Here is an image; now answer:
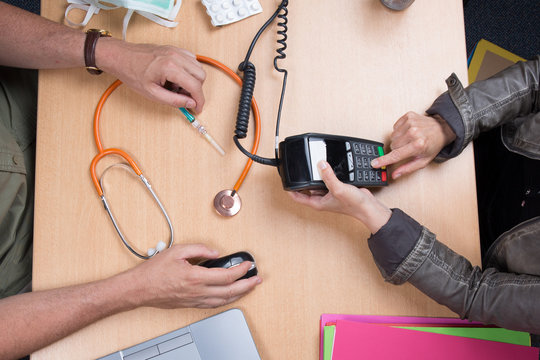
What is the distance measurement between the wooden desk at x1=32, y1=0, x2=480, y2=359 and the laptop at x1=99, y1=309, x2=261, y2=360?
0.02 metres

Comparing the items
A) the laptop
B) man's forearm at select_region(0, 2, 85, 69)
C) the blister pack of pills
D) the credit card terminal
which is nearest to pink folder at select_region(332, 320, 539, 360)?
the laptop

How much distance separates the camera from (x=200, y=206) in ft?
2.56

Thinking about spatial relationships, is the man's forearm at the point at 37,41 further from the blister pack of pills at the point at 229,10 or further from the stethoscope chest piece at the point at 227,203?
the stethoscope chest piece at the point at 227,203

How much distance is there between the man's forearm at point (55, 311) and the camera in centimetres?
69

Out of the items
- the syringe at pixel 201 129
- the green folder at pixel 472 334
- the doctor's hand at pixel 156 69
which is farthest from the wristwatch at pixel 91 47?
the green folder at pixel 472 334

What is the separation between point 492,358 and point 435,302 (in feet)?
0.45

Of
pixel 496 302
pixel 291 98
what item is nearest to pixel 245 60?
pixel 291 98

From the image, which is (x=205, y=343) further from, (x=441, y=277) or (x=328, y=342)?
(x=441, y=277)

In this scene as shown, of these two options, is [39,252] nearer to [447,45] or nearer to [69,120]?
[69,120]

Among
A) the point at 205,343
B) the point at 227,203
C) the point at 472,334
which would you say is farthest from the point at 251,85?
the point at 472,334

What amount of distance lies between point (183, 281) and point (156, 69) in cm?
41

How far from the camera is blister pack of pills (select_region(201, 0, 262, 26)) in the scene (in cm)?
82

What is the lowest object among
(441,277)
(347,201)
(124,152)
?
(441,277)

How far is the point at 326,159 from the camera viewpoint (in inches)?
27.6
